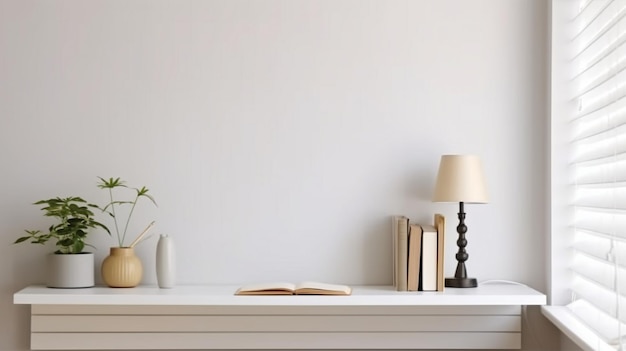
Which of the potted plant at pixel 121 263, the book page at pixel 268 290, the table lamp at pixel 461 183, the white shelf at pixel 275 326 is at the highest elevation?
the table lamp at pixel 461 183

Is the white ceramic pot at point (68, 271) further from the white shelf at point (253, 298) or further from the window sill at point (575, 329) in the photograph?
the window sill at point (575, 329)

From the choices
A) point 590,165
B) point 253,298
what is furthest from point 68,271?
point 590,165

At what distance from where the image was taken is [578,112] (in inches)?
106

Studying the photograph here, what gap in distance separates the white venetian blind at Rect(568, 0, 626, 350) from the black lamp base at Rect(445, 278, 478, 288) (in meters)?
0.32

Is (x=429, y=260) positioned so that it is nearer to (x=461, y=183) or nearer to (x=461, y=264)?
(x=461, y=264)

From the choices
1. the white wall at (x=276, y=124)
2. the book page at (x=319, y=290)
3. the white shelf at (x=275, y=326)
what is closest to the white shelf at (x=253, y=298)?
the book page at (x=319, y=290)

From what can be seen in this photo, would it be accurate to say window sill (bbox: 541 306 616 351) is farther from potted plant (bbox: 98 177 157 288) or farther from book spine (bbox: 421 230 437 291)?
potted plant (bbox: 98 177 157 288)

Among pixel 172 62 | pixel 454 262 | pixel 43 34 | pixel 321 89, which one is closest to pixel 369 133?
pixel 321 89

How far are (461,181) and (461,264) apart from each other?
0.92ft

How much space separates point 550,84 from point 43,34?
1.70 metres

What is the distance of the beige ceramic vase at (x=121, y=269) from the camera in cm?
266

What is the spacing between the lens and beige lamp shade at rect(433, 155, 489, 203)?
2.66 metres

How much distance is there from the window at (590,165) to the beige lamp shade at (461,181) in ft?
0.90

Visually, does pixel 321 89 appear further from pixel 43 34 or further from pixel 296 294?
pixel 43 34
